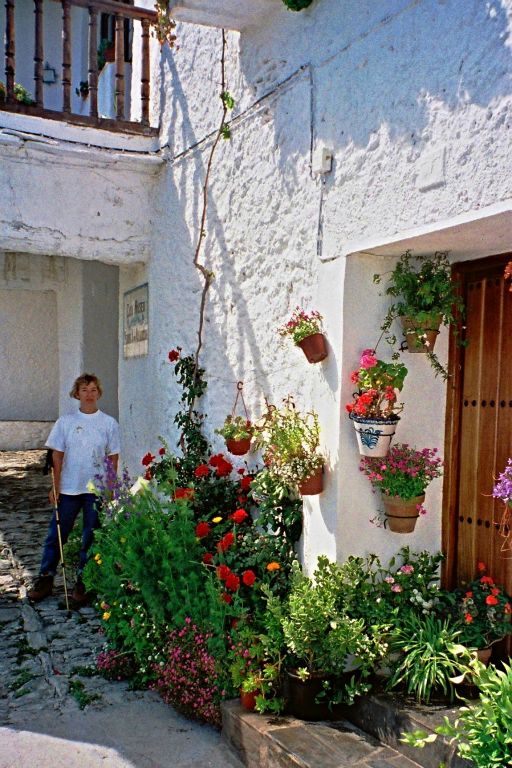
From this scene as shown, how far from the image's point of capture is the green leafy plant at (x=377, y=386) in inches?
156

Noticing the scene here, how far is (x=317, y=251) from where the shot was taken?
4441 mm

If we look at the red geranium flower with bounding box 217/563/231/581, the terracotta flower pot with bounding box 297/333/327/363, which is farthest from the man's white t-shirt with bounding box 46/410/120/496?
the terracotta flower pot with bounding box 297/333/327/363

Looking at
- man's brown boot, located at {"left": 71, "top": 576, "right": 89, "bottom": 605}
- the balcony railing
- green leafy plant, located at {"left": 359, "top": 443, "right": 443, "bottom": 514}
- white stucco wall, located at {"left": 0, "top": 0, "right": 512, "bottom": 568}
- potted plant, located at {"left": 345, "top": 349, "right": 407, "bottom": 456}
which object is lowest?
man's brown boot, located at {"left": 71, "top": 576, "right": 89, "bottom": 605}

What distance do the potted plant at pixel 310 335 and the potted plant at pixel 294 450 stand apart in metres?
0.39

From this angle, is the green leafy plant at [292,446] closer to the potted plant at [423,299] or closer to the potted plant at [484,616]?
the potted plant at [423,299]

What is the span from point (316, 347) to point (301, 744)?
2.01 meters

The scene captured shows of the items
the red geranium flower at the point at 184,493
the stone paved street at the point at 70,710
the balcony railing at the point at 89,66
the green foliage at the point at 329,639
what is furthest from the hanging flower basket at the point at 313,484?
the balcony railing at the point at 89,66

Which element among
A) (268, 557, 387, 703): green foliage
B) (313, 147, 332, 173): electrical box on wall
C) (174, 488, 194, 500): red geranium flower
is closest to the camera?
(268, 557, 387, 703): green foliage

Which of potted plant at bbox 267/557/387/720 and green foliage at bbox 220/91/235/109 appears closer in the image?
potted plant at bbox 267/557/387/720

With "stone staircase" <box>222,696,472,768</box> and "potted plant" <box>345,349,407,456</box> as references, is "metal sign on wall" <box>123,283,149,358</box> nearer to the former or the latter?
"potted plant" <box>345,349,407,456</box>

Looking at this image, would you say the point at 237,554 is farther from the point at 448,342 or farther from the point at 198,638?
the point at 448,342

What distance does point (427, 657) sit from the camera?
3693mm

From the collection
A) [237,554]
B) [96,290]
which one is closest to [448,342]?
[237,554]

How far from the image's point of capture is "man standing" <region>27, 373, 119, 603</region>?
6.20 metres
